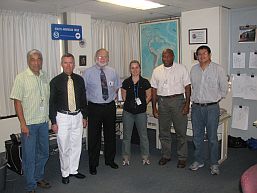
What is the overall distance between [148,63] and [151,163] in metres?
2.66

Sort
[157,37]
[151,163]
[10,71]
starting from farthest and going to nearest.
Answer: [157,37] < [10,71] < [151,163]

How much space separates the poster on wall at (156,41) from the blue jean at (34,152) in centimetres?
336

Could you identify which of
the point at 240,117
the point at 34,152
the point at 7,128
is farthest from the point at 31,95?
the point at 240,117

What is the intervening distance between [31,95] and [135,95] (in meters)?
1.36

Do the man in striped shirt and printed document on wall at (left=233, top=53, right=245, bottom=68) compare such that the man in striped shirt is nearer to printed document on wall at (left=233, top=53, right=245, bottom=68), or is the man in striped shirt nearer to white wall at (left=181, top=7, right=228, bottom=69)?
white wall at (left=181, top=7, right=228, bottom=69)

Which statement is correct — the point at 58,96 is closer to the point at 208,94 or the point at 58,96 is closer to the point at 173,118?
the point at 173,118

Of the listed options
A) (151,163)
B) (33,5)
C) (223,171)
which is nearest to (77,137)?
(151,163)

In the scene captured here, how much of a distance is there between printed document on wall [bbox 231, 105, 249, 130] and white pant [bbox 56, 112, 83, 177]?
2.98m

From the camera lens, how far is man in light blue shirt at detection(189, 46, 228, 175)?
356 centimetres

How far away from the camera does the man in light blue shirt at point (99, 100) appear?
366 centimetres

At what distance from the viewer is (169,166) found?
4.03 metres

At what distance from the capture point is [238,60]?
5.00 metres

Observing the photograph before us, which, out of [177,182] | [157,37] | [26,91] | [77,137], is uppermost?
[157,37]

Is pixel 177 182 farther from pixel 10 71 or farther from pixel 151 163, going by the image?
pixel 10 71
